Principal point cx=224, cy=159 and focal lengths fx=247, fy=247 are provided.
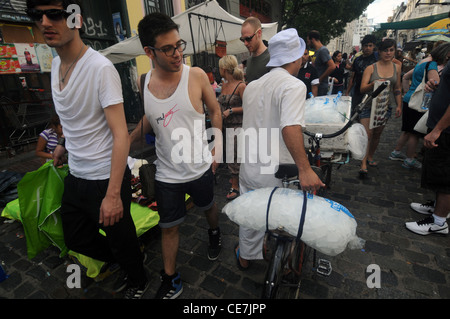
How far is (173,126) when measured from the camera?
207 cm

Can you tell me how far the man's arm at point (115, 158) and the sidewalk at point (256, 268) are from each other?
1.12m

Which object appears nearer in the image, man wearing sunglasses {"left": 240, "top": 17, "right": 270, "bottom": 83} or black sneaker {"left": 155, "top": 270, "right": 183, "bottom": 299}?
black sneaker {"left": 155, "top": 270, "right": 183, "bottom": 299}

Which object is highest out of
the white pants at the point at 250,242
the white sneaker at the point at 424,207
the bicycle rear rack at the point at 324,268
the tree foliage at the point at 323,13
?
the tree foliage at the point at 323,13

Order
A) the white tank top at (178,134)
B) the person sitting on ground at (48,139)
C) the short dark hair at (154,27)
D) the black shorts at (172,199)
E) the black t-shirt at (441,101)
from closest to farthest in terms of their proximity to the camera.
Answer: the short dark hair at (154,27), the white tank top at (178,134), the black shorts at (172,199), the black t-shirt at (441,101), the person sitting on ground at (48,139)

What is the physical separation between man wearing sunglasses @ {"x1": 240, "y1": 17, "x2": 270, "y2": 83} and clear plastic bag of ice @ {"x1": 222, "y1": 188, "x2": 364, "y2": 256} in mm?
2395

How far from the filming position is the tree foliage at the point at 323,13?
17.2 m

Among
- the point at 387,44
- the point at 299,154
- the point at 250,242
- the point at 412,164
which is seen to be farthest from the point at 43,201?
the point at 412,164

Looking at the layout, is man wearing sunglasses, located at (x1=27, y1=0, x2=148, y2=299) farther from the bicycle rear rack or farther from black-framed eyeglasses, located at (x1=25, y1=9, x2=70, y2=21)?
the bicycle rear rack

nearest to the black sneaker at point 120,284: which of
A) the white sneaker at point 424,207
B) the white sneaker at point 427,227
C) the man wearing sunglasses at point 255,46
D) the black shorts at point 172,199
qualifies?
the black shorts at point 172,199

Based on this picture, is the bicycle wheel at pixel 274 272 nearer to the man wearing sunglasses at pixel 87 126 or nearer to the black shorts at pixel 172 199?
the black shorts at pixel 172 199

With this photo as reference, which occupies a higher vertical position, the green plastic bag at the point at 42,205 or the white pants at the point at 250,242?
the green plastic bag at the point at 42,205

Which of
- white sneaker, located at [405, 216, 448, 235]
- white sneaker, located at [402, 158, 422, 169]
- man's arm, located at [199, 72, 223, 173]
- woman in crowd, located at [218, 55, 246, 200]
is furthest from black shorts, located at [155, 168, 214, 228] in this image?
white sneaker, located at [402, 158, 422, 169]

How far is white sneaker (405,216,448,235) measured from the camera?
2.96m

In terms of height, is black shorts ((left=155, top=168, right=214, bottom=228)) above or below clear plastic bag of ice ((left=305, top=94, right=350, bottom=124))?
below
